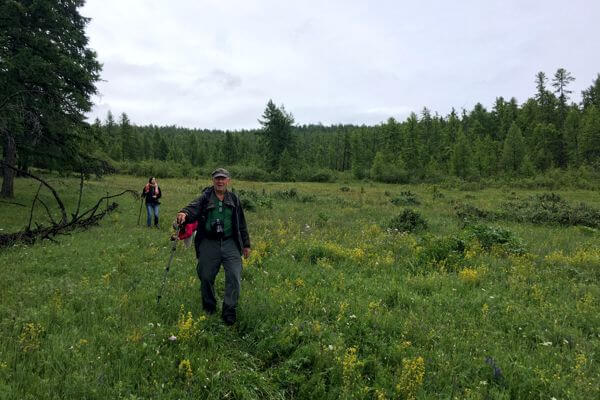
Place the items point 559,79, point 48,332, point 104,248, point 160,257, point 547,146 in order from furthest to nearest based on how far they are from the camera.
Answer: point 559,79, point 547,146, point 104,248, point 160,257, point 48,332

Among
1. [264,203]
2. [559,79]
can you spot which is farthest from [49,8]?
[559,79]

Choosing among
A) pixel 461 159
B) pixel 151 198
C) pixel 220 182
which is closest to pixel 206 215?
pixel 220 182

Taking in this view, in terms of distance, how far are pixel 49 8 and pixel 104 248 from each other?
51.5 feet

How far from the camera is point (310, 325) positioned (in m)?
5.99

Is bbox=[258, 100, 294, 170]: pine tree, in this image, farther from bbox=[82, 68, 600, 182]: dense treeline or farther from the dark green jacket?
the dark green jacket

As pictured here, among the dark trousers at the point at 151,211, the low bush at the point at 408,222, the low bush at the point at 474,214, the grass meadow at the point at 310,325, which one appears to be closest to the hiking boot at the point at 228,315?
the grass meadow at the point at 310,325

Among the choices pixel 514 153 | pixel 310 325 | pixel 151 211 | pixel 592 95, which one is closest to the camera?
pixel 310 325

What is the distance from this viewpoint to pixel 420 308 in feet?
22.7

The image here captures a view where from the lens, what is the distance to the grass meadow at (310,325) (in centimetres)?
466

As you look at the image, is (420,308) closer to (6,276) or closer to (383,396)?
(383,396)

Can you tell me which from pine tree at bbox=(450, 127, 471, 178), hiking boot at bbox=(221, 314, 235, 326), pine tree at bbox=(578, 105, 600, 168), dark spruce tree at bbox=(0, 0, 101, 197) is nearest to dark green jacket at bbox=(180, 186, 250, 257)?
hiking boot at bbox=(221, 314, 235, 326)

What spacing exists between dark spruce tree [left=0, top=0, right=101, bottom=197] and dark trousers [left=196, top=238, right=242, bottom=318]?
44.6ft

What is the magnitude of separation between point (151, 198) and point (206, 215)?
1017 centimetres

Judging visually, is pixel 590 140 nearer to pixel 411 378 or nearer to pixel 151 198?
pixel 151 198
